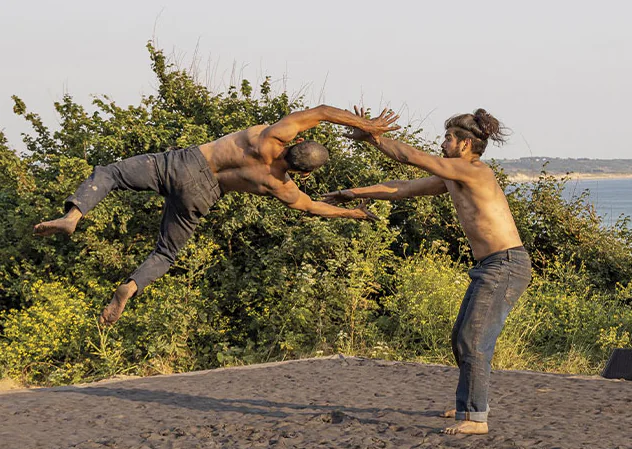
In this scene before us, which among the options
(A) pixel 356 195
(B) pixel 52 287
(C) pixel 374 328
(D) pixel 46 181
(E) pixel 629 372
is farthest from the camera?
(D) pixel 46 181

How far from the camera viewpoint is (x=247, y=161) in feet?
18.7

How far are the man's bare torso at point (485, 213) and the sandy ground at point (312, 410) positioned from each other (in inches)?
49.9

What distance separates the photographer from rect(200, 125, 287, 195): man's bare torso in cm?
564

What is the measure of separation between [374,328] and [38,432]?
447 cm

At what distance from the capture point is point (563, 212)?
36.1 ft

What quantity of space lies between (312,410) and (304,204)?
1605mm

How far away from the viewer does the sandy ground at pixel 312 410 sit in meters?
5.38

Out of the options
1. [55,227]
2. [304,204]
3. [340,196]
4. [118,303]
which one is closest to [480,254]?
[340,196]

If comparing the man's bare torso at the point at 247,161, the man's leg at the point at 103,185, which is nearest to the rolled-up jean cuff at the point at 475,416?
the man's bare torso at the point at 247,161

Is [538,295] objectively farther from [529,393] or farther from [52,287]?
[52,287]

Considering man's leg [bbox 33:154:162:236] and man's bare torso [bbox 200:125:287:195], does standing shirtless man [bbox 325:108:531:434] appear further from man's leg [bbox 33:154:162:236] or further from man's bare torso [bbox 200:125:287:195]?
man's leg [bbox 33:154:162:236]

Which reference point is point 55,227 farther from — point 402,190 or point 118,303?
point 402,190

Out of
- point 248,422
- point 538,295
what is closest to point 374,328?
point 538,295

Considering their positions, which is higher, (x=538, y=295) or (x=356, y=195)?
(x=356, y=195)
